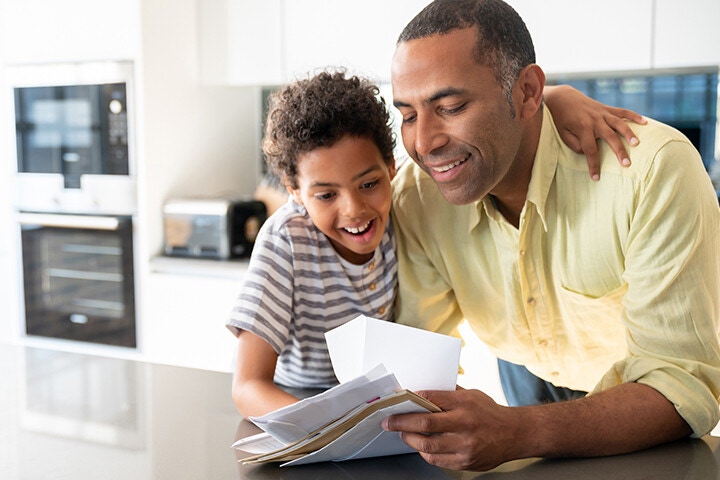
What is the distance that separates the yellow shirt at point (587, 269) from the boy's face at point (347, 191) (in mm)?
113

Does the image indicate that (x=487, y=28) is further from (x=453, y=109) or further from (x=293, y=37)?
(x=293, y=37)

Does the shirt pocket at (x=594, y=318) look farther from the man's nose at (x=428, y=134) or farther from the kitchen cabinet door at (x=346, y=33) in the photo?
the kitchen cabinet door at (x=346, y=33)

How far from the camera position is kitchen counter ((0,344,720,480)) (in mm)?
914

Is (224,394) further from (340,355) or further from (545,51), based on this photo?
(545,51)

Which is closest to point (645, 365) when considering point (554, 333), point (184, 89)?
point (554, 333)

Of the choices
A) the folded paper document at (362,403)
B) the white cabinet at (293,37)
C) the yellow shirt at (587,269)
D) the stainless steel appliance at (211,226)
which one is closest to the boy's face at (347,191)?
the yellow shirt at (587,269)

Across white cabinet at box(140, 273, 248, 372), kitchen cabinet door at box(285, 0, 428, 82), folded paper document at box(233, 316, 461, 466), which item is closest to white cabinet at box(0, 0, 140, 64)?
kitchen cabinet door at box(285, 0, 428, 82)

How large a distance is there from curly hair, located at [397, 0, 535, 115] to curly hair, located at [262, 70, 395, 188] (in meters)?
0.17

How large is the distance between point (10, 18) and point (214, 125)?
38.1 inches

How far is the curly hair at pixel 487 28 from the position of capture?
120 cm

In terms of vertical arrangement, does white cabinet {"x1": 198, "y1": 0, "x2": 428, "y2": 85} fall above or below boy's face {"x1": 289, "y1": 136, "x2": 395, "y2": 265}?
above

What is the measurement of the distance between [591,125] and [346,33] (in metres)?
1.94

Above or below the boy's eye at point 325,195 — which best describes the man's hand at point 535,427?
below

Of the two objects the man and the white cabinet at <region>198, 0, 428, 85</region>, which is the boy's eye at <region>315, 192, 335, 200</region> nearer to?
the man
